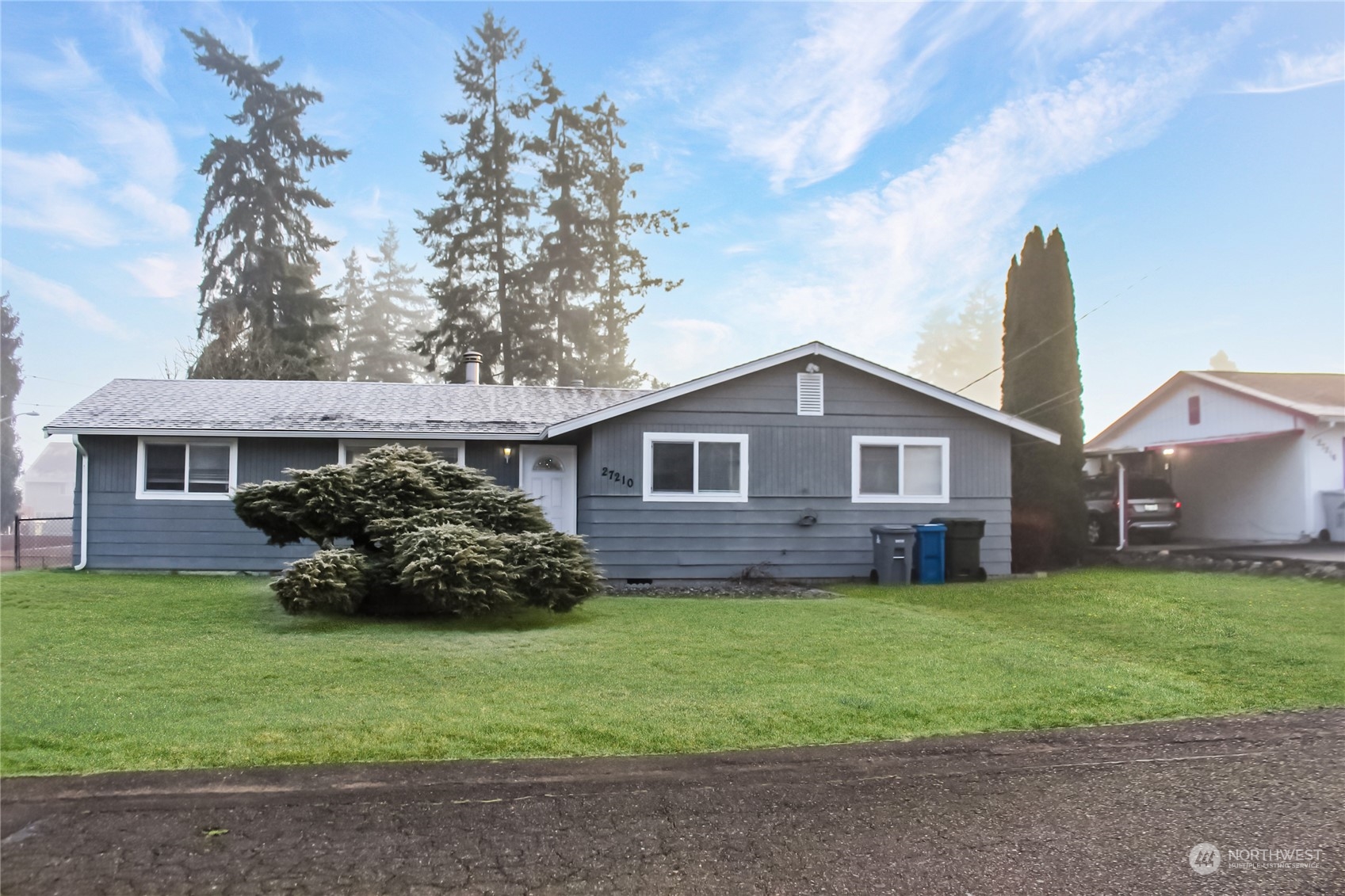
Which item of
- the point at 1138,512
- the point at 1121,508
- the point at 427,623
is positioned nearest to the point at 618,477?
the point at 427,623

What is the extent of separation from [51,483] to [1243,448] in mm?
26109

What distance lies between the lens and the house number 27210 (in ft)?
47.0

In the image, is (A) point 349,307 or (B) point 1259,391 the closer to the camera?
(B) point 1259,391

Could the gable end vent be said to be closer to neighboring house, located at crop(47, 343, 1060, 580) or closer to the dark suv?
neighboring house, located at crop(47, 343, 1060, 580)

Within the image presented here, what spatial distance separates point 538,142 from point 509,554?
28243mm

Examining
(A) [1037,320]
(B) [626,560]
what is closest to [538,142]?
(A) [1037,320]

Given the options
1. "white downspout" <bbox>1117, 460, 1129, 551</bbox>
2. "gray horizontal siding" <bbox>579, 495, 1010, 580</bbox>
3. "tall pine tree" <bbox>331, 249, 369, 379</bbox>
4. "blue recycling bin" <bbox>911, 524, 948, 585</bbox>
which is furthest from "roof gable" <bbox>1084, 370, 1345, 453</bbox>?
"tall pine tree" <bbox>331, 249, 369, 379</bbox>

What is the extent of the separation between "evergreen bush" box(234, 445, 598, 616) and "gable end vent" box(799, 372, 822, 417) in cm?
532

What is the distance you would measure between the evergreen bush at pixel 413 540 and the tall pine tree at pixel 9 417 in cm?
395

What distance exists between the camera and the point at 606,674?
23.5 ft

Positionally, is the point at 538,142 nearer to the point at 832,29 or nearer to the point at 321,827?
the point at 832,29

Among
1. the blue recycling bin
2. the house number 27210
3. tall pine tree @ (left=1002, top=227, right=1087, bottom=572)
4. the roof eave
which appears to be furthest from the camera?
tall pine tree @ (left=1002, top=227, right=1087, bottom=572)

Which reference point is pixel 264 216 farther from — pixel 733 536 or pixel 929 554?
pixel 929 554

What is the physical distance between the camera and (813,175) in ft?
59.6
